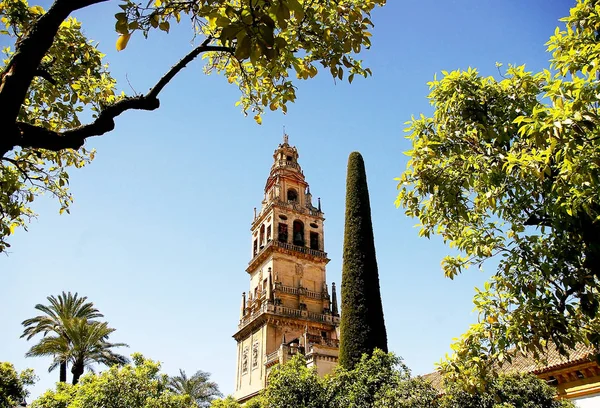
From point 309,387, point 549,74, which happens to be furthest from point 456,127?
point 309,387

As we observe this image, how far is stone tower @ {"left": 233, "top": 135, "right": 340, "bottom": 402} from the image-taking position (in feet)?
114

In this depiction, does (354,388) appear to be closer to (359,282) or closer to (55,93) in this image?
(359,282)

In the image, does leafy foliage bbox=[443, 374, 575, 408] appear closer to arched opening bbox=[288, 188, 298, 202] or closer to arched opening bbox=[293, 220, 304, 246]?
arched opening bbox=[293, 220, 304, 246]

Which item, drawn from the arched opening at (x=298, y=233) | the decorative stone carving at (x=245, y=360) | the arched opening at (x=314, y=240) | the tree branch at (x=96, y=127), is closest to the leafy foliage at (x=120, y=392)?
the tree branch at (x=96, y=127)

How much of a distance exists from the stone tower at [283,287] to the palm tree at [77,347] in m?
11.4

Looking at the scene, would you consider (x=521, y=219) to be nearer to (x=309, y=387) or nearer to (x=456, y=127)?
(x=456, y=127)

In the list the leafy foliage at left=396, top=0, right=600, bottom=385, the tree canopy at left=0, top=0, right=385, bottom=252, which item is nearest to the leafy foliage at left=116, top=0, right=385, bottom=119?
the tree canopy at left=0, top=0, right=385, bottom=252

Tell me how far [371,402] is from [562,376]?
8202 millimetres

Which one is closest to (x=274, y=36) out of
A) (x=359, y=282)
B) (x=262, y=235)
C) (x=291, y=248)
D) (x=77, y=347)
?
(x=359, y=282)

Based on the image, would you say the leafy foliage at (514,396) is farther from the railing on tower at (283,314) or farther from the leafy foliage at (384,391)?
the railing on tower at (283,314)

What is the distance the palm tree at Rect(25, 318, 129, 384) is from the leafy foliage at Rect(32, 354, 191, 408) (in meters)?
8.67

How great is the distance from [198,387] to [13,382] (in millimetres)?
19877

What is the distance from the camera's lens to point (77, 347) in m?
27.0

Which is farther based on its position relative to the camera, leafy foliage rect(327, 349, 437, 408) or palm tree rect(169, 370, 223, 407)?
palm tree rect(169, 370, 223, 407)
